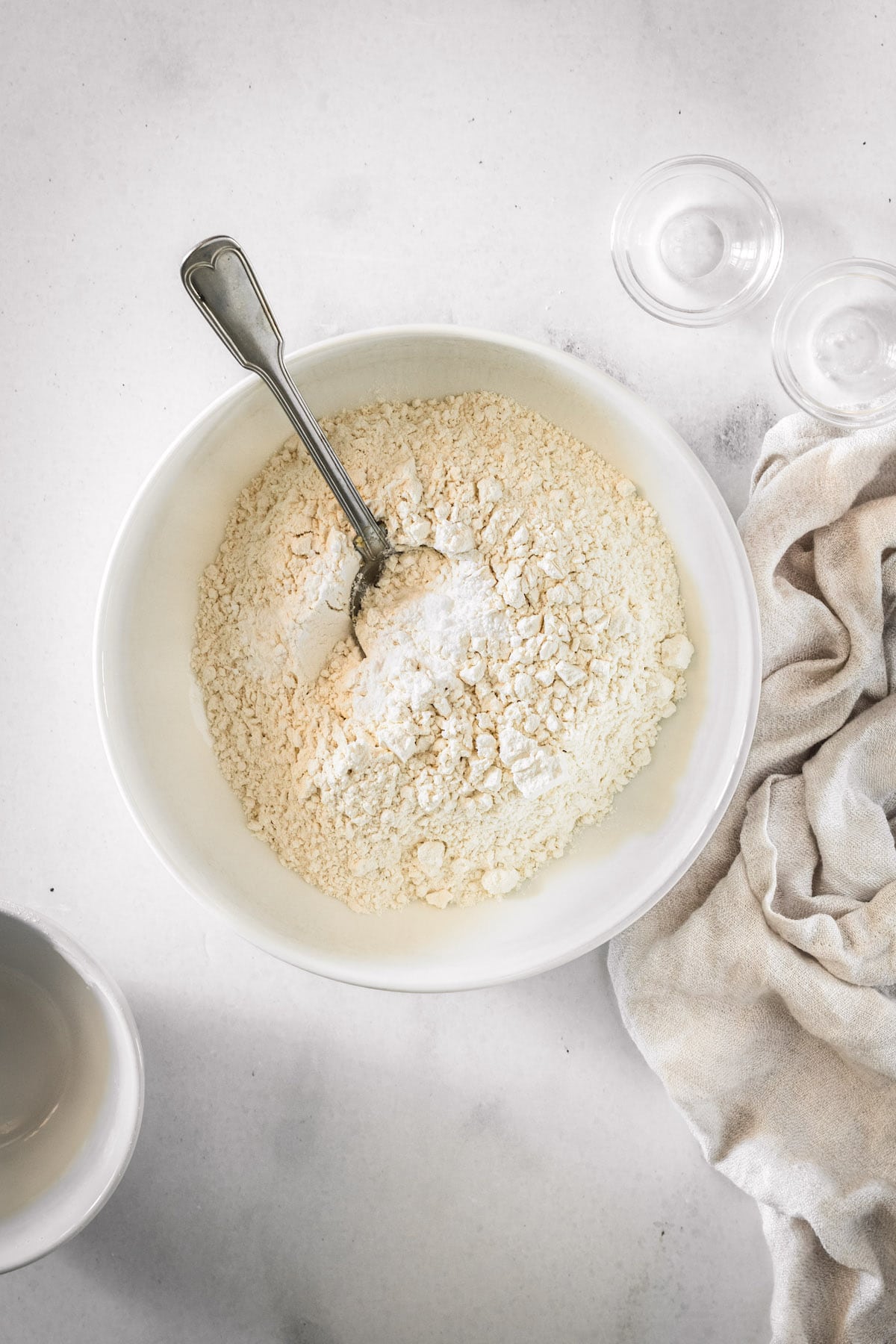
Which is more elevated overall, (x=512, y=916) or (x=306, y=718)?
(x=306, y=718)

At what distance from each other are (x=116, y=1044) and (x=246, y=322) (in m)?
0.66

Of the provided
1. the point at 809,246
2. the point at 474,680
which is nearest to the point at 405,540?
the point at 474,680

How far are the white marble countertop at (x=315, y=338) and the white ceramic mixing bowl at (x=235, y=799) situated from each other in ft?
0.42

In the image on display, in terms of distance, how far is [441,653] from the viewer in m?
0.85

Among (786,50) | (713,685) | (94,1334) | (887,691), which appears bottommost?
(94,1334)

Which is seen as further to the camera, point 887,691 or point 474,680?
point 887,691

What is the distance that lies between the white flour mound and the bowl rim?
0.62 feet

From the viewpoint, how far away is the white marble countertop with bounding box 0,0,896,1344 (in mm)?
1001

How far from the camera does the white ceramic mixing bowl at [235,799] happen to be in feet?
2.83

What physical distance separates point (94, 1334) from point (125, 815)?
1.79ft

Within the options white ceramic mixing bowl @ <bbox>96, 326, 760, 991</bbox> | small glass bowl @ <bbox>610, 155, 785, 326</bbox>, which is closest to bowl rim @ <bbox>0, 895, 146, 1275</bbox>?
white ceramic mixing bowl @ <bbox>96, 326, 760, 991</bbox>

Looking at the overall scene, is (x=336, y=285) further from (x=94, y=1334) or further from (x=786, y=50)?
(x=94, y=1334)

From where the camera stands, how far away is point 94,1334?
1.01 meters

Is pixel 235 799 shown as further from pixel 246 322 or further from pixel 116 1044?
pixel 246 322
